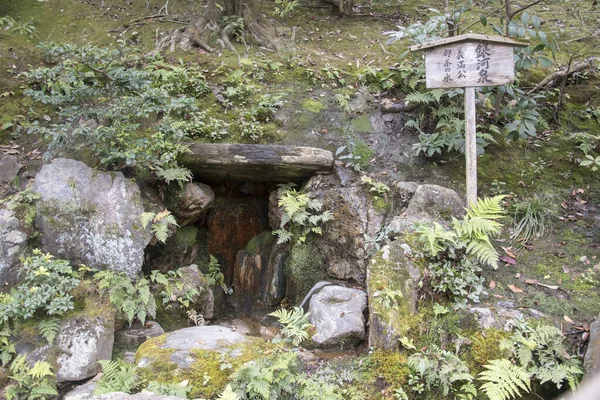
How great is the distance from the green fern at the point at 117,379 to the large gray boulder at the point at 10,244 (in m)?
1.98

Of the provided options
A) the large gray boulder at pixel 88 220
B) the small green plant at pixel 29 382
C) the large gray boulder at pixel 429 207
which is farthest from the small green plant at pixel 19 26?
the large gray boulder at pixel 429 207

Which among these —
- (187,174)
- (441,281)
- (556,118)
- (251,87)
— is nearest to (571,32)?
(556,118)

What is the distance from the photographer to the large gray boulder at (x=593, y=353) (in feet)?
12.1

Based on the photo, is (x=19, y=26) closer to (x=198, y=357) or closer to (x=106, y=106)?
(x=106, y=106)

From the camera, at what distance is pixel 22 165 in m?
6.65

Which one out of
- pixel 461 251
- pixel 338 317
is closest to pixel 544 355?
pixel 461 251

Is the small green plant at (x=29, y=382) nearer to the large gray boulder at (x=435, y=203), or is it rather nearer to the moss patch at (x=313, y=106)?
the large gray boulder at (x=435, y=203)

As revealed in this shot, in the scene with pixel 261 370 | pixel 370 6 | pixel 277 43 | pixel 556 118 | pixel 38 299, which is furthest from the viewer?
pixel 370 6

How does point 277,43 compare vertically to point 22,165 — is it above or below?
above

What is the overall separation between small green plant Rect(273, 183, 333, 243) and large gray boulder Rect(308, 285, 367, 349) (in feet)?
3.86

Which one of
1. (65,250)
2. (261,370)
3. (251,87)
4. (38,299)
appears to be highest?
(251,87)

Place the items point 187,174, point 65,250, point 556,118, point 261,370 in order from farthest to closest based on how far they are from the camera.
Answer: point 556,118
point 187,174
point 65,250
point 261,370

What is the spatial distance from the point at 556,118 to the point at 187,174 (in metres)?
6.95

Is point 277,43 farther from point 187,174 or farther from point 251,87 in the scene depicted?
point 187,174
